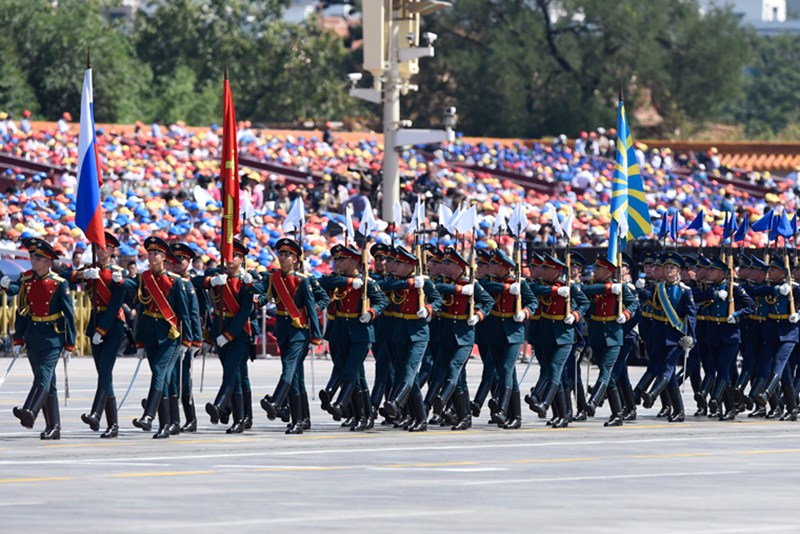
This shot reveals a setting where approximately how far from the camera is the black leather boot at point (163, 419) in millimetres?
18156

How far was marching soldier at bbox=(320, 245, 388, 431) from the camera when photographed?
19.5 m

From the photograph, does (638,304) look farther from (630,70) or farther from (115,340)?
(630,70)

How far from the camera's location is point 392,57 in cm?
3281

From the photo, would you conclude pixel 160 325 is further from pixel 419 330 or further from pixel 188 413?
pixel 419 330

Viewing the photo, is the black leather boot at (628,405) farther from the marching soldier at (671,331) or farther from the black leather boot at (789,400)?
the black leather boot at (789,400)

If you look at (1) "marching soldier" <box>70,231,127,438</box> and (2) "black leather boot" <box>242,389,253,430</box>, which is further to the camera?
(2) "black leather boot" <box>242,389,253,430</box>

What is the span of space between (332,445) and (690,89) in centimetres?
5760

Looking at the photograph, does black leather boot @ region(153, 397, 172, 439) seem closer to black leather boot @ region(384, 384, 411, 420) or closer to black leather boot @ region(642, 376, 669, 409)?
black leather boot @ region(384, 384, 411, 420)

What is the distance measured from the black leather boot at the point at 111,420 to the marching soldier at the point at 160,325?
0.25 meters

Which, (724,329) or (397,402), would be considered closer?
(397,402)

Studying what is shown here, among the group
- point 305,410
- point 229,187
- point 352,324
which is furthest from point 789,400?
point 229,187

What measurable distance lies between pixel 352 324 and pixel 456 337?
1.00 m

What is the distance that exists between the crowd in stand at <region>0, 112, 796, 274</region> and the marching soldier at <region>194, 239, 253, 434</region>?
11481mm

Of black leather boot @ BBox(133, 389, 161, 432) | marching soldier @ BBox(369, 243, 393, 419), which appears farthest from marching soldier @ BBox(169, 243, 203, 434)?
marching soldier @ BBox(369, 243, 393, 419)
